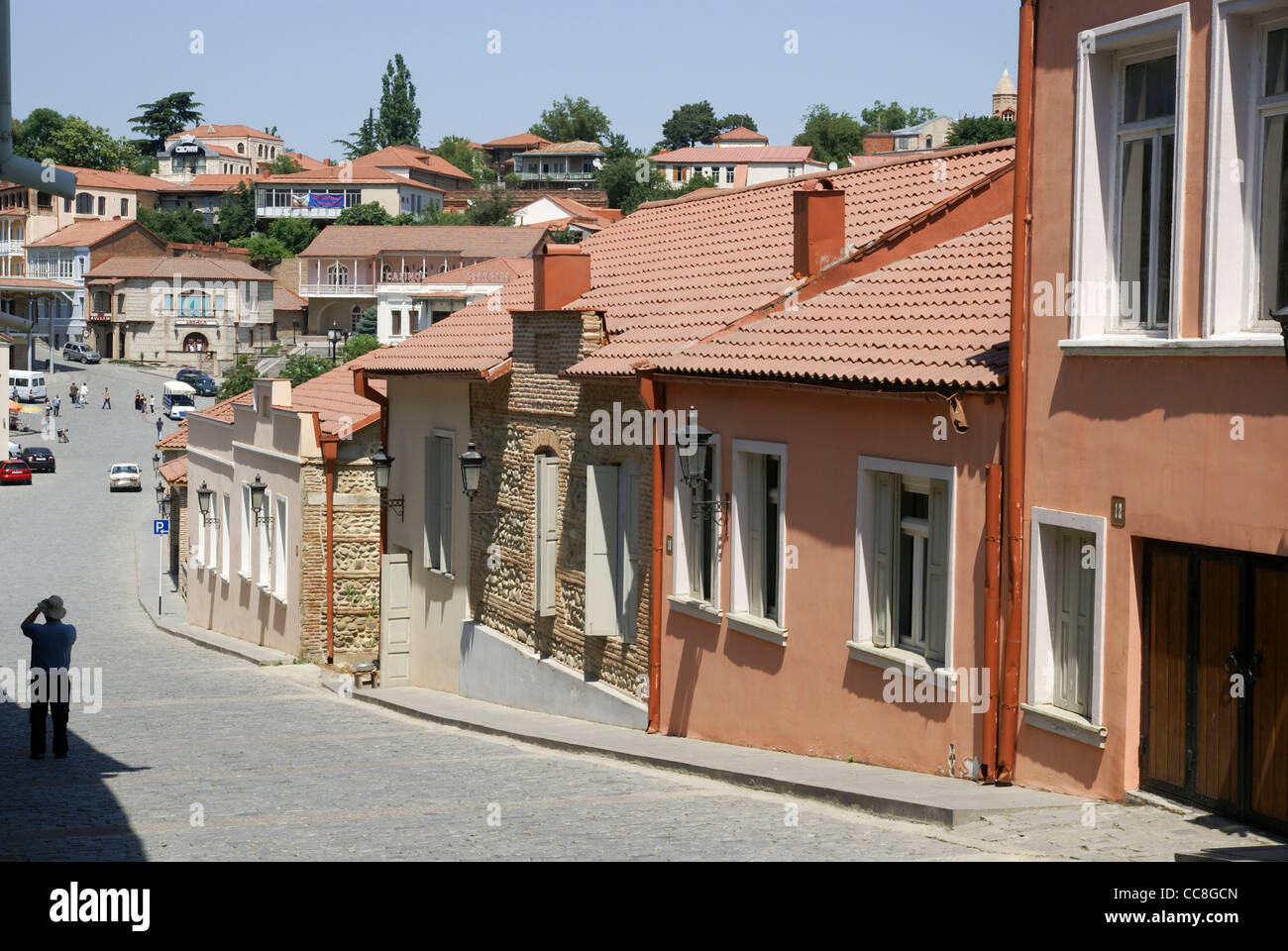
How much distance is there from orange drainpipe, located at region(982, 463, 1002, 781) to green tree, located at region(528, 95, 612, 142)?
6478 inches

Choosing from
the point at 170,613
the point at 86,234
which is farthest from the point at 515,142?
the point at 170,613

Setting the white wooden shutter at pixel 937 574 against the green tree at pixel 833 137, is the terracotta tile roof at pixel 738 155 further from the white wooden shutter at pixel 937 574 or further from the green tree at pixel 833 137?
the white wooden shutter at pixel 937 574

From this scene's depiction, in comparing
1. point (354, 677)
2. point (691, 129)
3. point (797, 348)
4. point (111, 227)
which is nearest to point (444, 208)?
point (111, 227)

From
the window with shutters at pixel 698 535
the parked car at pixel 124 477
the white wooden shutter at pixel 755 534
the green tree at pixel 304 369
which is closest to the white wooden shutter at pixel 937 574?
the white wooden shutter at pixel 755 534

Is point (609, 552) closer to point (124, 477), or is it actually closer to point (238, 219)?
point (124, 477)

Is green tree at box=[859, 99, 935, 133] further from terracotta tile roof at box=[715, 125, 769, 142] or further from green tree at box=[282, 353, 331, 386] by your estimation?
green tree at box=[282, 353, 331, 386]

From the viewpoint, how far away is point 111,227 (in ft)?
379

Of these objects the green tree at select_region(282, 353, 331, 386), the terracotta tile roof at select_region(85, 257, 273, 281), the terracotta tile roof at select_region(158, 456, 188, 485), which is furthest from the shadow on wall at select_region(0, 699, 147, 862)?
the terracotta tile roof at select_region(85, 257, 273, 281)

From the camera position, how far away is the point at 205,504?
33.4m

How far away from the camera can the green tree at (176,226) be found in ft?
432

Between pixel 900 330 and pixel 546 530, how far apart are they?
652cm
